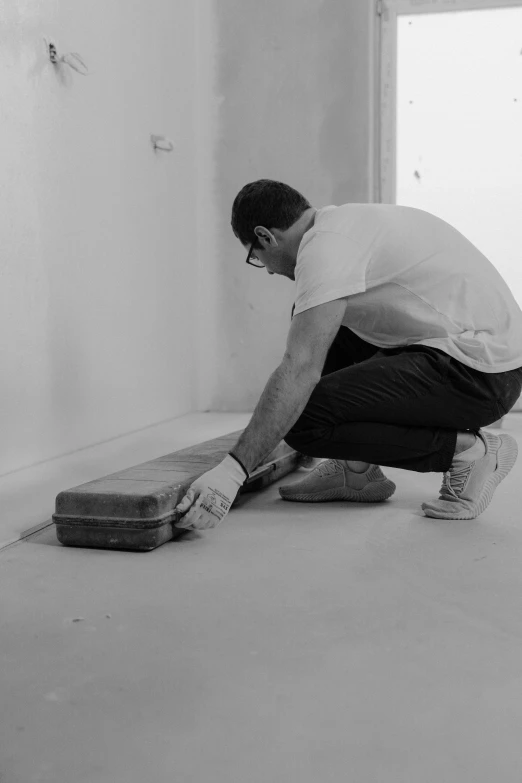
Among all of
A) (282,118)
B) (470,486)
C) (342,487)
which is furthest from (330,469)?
(282,118)

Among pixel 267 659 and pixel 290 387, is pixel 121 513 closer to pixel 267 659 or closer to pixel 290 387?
pixel 290 387

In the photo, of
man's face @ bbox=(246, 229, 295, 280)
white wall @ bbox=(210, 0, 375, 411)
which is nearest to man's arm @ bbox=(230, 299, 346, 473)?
man's face @ bbox=(246, 229, 295, 280)

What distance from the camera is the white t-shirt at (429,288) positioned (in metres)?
1.96

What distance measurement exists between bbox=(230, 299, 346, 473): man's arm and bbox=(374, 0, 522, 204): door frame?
249 centimetres

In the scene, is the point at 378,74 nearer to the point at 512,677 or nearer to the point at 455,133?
the point at 455,133

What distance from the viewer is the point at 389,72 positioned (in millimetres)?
4129

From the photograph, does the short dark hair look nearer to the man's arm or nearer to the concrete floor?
the man's arm

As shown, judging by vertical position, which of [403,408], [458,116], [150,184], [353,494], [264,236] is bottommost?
[353,494]

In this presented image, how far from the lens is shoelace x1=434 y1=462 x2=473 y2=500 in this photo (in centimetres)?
203

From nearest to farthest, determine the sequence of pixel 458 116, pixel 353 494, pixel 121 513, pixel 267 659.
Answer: pixel 267 659 < pixel 121 513 < pixel 353 494 < pixel 458 116

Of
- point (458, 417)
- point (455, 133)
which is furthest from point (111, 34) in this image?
point (458, 417)

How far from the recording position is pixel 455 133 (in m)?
4.12

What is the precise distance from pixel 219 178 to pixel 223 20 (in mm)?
768

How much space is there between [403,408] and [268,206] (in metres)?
0.57
